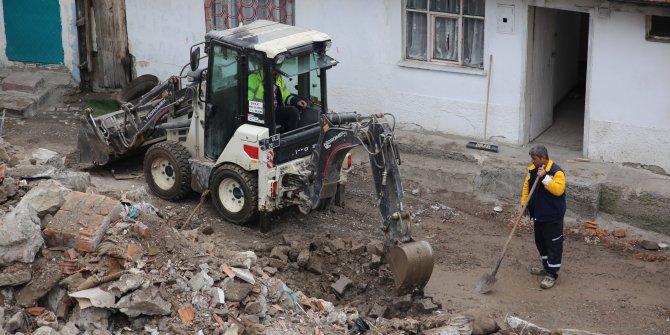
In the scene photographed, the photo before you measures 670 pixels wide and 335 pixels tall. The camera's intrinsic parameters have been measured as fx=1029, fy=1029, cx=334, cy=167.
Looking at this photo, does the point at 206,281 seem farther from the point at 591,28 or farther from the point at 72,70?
the point at 72,70

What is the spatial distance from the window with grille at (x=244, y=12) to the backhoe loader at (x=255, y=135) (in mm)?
3393

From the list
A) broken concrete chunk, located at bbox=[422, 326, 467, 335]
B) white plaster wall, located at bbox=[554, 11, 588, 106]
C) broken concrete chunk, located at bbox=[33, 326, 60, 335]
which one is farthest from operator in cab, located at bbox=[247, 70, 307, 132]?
white plaster wall, located at bbox=[554, 11, 588, 106]

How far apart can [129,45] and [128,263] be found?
9164 mm

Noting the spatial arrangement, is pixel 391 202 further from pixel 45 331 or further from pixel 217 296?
pixel 45 331

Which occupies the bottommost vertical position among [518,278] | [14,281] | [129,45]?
[518,278]

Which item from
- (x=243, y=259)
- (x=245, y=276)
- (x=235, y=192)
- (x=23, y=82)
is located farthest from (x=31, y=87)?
(x=245, y=276)

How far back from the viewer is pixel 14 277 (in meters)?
9.58

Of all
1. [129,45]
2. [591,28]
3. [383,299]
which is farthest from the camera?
[129,45]

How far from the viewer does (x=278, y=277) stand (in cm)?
1117

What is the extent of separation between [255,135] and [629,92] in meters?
5.18

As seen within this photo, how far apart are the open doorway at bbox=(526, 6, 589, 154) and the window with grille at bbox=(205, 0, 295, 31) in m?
3.98

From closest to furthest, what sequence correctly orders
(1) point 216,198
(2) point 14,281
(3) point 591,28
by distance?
1. (2) point 14,281
2. (1) point 216,198
3. (3) point 591,28

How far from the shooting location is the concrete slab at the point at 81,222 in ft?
32.9

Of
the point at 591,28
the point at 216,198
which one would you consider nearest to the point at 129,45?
the point at 216,198
